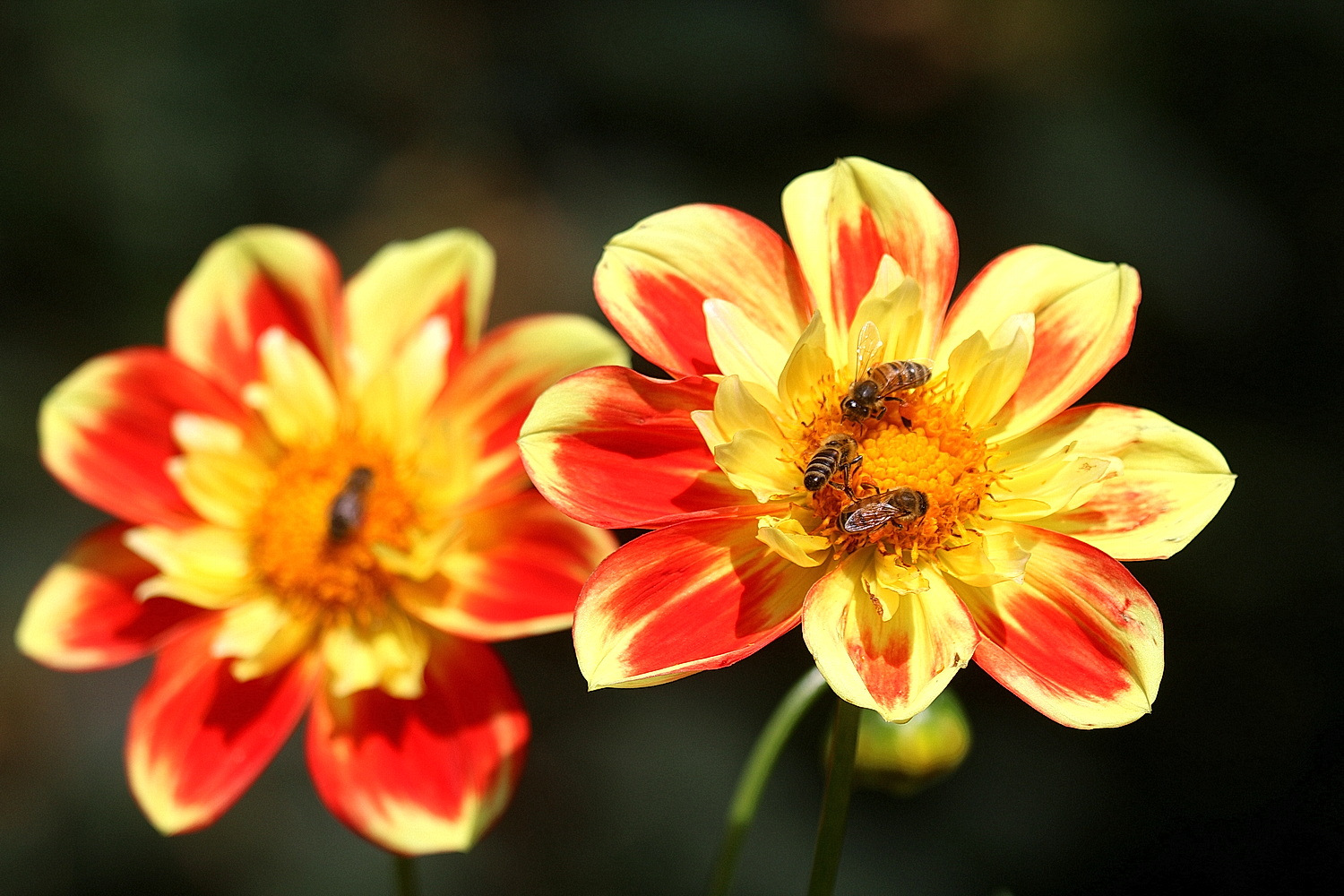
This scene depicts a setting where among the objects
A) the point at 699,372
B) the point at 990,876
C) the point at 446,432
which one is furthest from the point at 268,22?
the point at 990,876

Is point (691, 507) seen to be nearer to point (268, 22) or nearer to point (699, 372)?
point (699, 372)

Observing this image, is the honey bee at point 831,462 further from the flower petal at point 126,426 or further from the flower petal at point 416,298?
the flower petal at point 126,426

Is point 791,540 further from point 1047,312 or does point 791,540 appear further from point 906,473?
point 1047,312

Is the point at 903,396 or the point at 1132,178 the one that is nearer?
the point at 903,396

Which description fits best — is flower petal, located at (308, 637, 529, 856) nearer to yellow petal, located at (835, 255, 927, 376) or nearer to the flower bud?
the flower bud

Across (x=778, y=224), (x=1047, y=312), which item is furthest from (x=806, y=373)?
(x=778, y=224)

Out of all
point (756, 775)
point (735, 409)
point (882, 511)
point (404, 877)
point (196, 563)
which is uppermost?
point (735, 409)
